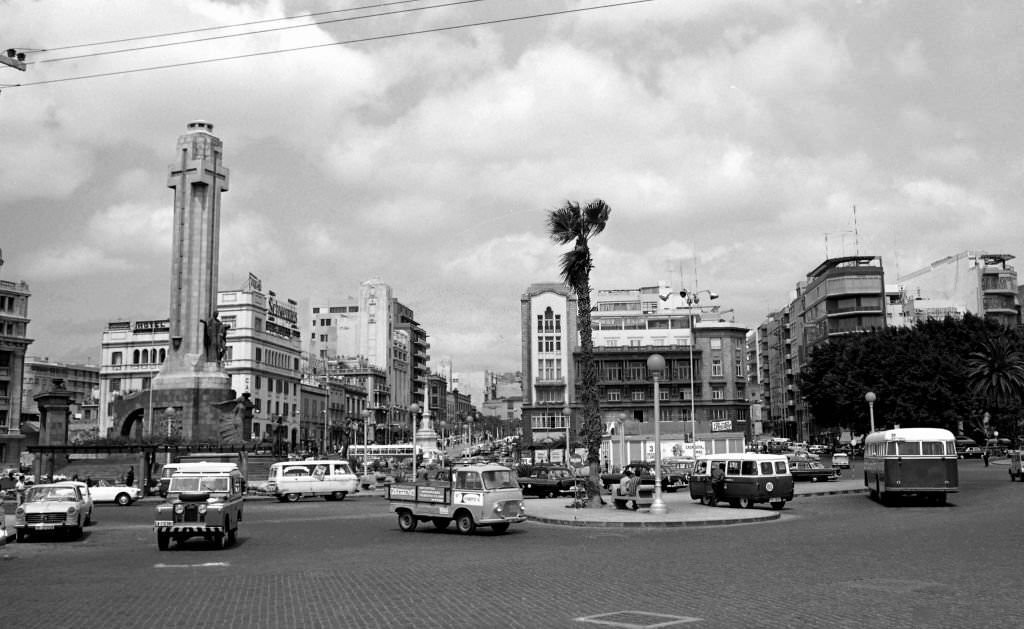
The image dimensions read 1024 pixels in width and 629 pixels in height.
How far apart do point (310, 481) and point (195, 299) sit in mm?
25913

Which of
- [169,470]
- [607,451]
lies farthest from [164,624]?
[607,451]

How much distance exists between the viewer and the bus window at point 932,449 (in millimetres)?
30817

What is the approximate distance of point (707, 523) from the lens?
2562cm

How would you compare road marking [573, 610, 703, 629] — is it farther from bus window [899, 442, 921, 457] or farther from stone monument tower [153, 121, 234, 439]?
stone monument tower [153, 121, 234, 439]

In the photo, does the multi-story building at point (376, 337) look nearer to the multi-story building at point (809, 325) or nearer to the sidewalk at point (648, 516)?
the multi-story building at point (809, 325)

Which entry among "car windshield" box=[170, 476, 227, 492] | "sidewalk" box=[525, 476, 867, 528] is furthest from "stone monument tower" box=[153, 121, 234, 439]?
"car windshield" box=[170, 476, 227, 492]

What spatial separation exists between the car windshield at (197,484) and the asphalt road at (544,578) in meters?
1.42

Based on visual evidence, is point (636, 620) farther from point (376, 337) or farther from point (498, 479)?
point (376, 337)

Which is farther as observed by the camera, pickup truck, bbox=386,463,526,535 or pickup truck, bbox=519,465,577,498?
pickup truck, bbox=519,465,577,498

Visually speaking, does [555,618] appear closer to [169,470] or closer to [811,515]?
[811,515]

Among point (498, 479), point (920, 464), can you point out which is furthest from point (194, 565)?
point (920, 464)

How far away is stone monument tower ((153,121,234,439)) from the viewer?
61.4 m

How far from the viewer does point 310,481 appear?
141ft

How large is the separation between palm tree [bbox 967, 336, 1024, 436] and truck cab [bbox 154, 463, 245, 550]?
68635 millimetres
